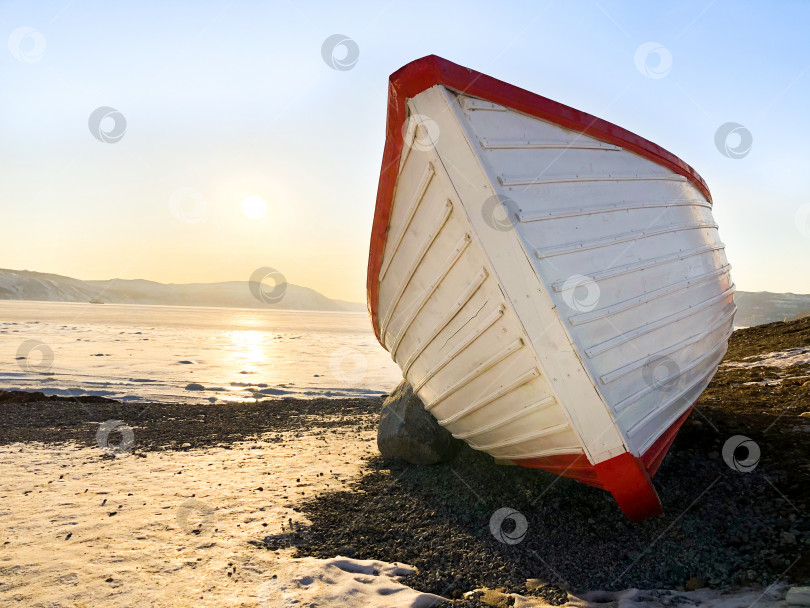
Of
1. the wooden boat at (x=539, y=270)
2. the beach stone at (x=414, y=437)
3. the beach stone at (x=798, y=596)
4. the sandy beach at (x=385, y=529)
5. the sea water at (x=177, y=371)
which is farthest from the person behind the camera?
the sea water at (x=177, y=371)

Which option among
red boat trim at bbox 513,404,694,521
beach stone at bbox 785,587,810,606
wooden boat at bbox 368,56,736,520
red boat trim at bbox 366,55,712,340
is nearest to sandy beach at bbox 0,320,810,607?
beach stone at bbox 785,587,810,606

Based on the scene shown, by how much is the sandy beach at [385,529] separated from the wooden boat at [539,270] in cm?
51

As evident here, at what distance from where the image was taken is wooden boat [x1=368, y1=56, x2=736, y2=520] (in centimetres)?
356

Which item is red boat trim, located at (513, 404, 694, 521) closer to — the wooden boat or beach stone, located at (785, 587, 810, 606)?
the wooden boat

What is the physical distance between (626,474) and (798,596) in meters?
1.09

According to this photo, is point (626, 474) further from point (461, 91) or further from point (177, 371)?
point (177, 371)

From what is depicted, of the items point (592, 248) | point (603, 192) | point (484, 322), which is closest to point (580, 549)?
point (484, 322)

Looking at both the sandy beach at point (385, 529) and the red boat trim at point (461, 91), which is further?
the red boat trim at point (461, 91)

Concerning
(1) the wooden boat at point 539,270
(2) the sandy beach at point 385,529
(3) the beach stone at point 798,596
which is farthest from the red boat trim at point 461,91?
(3) the beach stone at point 798,596

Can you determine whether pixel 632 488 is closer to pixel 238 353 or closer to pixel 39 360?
pixel 39 360

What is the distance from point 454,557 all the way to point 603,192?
3.05 meters

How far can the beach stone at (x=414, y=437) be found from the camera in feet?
20.5

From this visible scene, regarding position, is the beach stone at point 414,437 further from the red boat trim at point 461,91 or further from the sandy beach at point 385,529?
the red boat trim at point 461,91

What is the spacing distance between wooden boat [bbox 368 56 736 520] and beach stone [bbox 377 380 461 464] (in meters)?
1.58
